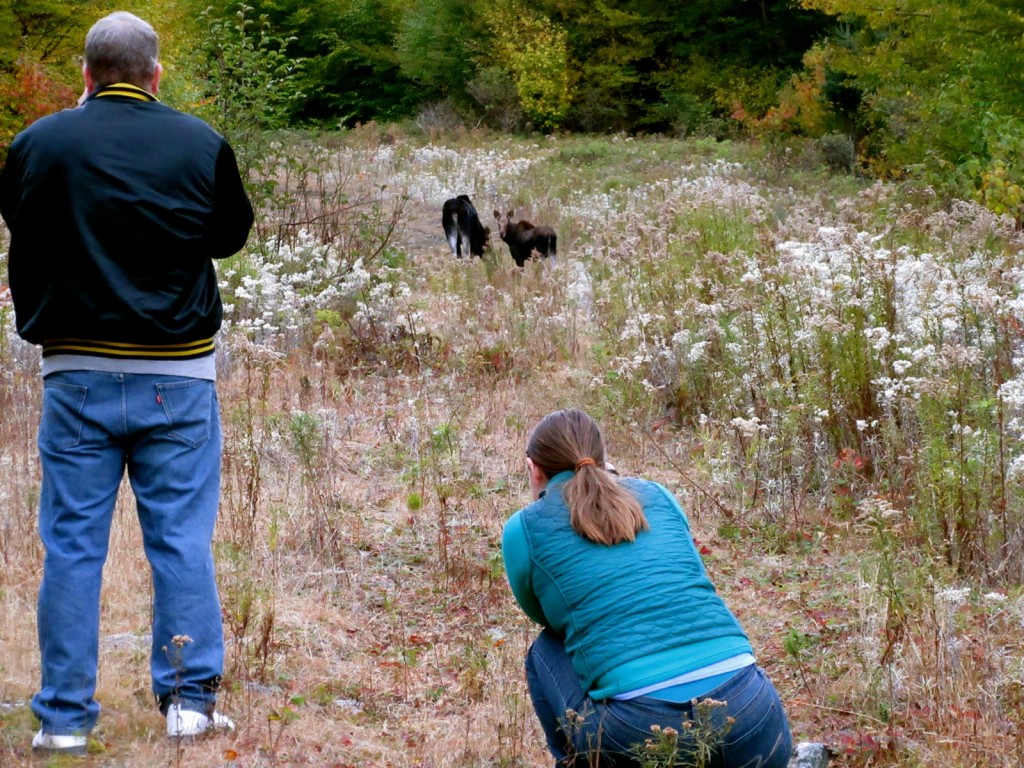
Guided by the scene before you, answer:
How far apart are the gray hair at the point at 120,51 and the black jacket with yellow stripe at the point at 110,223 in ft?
0.13

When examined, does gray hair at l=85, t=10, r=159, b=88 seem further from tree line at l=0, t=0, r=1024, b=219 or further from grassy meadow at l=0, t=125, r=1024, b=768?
tree line at l=0, t=0, r=1024, b=219

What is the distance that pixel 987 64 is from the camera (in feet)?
38.4

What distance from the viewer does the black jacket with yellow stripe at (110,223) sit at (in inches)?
137

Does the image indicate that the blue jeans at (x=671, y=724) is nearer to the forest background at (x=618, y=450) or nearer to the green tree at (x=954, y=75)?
the forest background at (x=618, y=450)

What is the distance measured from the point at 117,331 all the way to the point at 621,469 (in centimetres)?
425

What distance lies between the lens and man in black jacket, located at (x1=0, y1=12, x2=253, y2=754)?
137 inches

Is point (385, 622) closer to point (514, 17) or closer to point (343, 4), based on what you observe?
point (514, 17)

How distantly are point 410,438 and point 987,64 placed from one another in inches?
294

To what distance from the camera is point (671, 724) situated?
3188mm

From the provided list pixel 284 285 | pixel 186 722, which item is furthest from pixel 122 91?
pixel 284 285

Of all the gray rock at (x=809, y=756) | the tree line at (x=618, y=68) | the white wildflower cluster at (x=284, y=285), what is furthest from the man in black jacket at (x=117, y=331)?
the tree line at (x=618, y=68)

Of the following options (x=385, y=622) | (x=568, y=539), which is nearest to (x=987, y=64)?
(x=385, y=622)

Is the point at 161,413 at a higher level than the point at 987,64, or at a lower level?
lower

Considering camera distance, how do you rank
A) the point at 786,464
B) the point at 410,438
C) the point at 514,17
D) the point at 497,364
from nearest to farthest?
the point at 786,464
the point at 410,438
the point at 497,364
the point at 514,17
